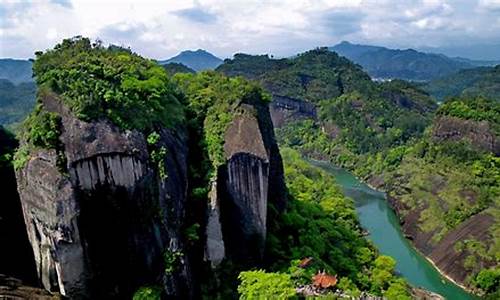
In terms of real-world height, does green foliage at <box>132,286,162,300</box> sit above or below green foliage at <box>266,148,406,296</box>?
above

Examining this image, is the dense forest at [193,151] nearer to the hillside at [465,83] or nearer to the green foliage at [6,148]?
the green foliage at [6,148]

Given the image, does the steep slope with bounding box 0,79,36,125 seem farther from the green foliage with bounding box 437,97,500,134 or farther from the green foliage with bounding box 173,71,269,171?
the green foliage with bounding box 173,71,269,171

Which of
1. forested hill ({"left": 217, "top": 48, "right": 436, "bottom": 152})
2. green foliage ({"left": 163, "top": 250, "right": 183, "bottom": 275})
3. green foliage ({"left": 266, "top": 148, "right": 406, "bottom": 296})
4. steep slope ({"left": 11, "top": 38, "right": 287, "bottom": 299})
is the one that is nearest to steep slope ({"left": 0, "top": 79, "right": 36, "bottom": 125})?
forested hill ({"left": 217, "top": 48, "right": 436, "bottom": 152})

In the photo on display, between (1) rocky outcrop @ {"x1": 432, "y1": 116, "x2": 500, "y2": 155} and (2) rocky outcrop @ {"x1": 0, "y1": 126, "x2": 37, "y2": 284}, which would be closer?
(2) rocky outcrop @ {"x1": 0, "y1": 126, "x2": 37, "y2": 284}

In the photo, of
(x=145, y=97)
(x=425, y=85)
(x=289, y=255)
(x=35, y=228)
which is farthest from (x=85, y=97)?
(x=425, y=85)

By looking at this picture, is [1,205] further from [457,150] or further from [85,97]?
[457,150]

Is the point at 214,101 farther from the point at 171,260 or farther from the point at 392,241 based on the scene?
the point at 392,241
